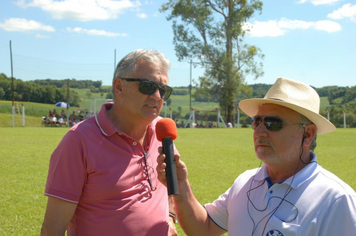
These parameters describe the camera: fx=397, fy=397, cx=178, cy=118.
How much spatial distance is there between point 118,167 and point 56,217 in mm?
547

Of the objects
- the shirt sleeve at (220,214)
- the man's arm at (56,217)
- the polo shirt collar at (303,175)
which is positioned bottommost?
the shirt sleeve at (220,214)

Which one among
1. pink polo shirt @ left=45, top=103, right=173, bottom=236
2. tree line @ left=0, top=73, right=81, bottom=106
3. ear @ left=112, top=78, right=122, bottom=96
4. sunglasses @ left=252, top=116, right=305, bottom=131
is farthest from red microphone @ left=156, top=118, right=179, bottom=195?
tree line @ left=0, top=73, right=81, bottom=106

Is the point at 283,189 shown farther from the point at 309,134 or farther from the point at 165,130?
the point at 165,130

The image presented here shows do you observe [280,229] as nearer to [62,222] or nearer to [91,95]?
[62,222]

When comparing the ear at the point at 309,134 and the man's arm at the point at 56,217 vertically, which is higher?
the ear at the point at 309,134

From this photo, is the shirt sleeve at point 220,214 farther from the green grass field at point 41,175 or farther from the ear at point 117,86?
the green grass field at point 41,175

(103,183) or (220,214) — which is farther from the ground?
(103,183)

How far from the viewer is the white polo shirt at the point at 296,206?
249 cm

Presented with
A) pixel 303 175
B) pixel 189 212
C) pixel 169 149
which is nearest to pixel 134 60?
pixel 169 149

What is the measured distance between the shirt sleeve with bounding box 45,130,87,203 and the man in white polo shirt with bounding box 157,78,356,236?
55 cm

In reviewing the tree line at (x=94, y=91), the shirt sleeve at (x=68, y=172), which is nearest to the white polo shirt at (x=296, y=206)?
the shirt sleeve at (x=68, y=172)

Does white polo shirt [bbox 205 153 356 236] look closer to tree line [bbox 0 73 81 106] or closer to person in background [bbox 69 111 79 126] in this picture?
person in background [bbox 69 111 79 126]

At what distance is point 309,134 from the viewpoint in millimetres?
2951

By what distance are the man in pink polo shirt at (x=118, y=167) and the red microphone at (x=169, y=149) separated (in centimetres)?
19
